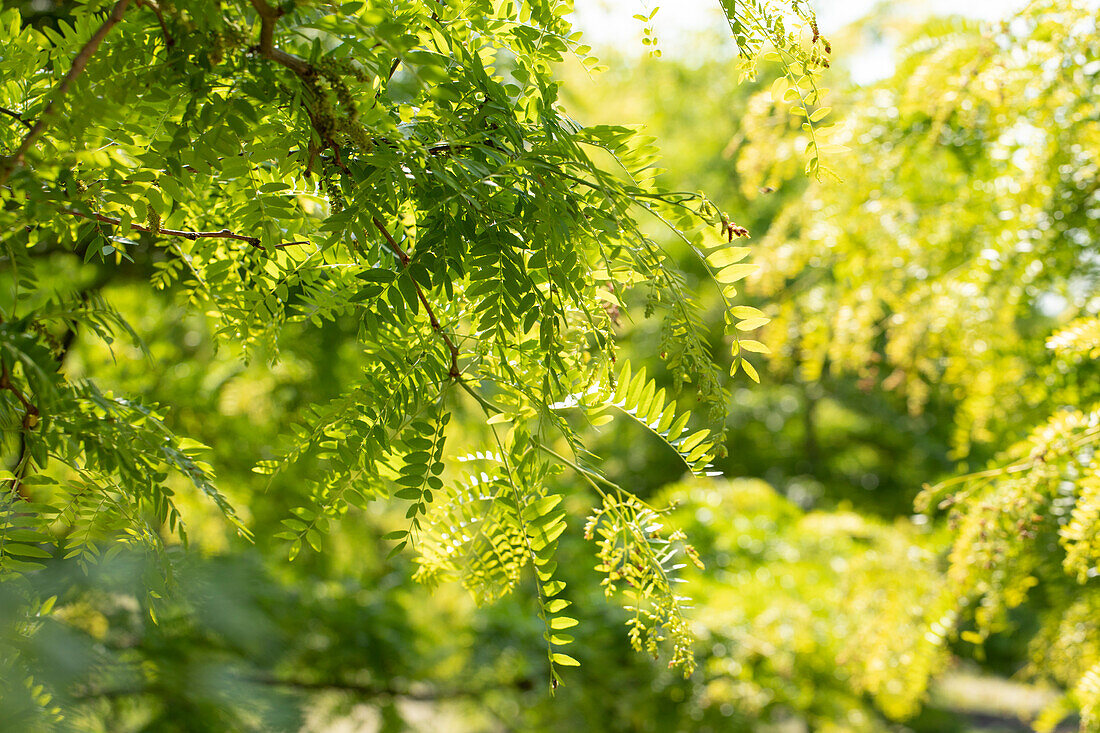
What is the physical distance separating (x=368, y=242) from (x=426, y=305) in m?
0.06

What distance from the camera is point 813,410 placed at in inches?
253

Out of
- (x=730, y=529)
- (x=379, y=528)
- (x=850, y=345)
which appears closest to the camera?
(x=850, y=345)

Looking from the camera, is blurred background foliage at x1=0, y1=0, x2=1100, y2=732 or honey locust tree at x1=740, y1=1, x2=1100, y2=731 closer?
blurred background foliage at x1=0, y1=0, x2=1100, y2=732

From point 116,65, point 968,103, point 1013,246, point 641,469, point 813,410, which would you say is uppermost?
point 813,410

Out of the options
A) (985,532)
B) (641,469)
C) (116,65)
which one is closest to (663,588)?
(116,65)

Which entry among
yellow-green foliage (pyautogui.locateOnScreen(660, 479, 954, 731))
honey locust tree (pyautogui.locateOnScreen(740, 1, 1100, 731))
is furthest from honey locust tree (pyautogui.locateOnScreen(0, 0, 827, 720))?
yellow-green foliage (pyautogui.locateOnScreen(660, 479, 954, 731))

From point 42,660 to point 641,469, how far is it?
582 cm

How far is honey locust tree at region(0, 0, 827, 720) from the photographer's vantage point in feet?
1.48

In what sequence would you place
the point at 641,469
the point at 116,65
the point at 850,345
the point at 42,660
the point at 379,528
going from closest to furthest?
the point at 42,660
the point at 116,65
the point at 850,345
the point at 379,528
the point at 641,469

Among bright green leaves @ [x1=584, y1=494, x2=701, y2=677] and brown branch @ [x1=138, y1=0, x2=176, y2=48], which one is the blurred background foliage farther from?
brown branch @ [x1=138, y1=0, x2=176, y2=48]

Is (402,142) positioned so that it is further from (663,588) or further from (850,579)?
(850,579)

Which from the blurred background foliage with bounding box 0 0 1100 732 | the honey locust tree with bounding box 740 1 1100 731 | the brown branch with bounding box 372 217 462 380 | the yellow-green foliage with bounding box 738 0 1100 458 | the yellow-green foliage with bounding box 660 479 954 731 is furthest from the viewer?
the yellow-green foliage with bounding box 660 479 954 731

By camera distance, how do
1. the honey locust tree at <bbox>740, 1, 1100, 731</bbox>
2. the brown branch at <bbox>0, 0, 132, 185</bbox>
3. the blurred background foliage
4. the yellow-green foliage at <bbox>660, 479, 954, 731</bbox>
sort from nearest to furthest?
1. the brown branch at <bbox>0, 0, 132, 185</bbox>
2. the blurred background foliage
3. the honey locust tree at <bbox>740, 1, 1100, 731</bbox>
4. the yellow-green foliage at <bbox>660, 479, 954, 731</bbox>

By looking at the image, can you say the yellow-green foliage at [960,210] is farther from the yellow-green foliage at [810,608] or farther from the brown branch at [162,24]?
the brown branch at [162,24]
